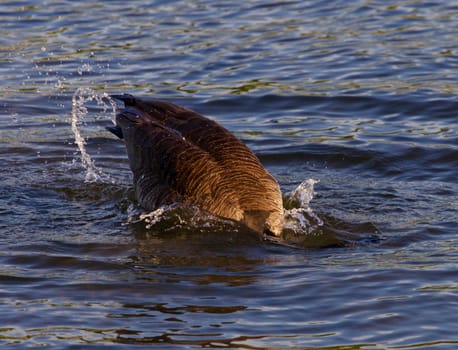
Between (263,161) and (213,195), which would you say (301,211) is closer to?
(213,195)

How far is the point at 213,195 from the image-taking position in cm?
798

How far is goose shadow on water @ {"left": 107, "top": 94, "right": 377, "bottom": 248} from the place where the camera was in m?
7.89

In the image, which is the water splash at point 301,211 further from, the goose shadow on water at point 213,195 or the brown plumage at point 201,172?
the brown plumage at point 201,172

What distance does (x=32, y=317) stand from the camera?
6344 millimetres

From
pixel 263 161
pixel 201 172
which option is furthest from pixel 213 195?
pixel 263 161

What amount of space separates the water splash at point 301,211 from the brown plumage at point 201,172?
0.11 meters

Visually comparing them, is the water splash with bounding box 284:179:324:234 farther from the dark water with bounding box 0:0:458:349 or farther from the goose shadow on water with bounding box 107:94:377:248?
the dark water with bounding box 0:0:458:349

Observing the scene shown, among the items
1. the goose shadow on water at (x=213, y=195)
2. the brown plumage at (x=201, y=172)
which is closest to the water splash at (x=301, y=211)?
the goose shadow on water at (x=213, y=195)

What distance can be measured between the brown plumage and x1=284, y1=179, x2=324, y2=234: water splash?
11 cm

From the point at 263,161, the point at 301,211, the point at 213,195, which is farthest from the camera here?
the point at 263,161

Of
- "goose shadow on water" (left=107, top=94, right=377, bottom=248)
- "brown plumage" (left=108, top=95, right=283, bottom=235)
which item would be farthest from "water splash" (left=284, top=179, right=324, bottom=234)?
"brown plumage" (left=108, top=95, right=283, bottom=235)

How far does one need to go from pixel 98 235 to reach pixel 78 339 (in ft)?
7.12

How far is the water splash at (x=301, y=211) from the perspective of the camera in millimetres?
8031

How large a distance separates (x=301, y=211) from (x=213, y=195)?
2.61 ft
